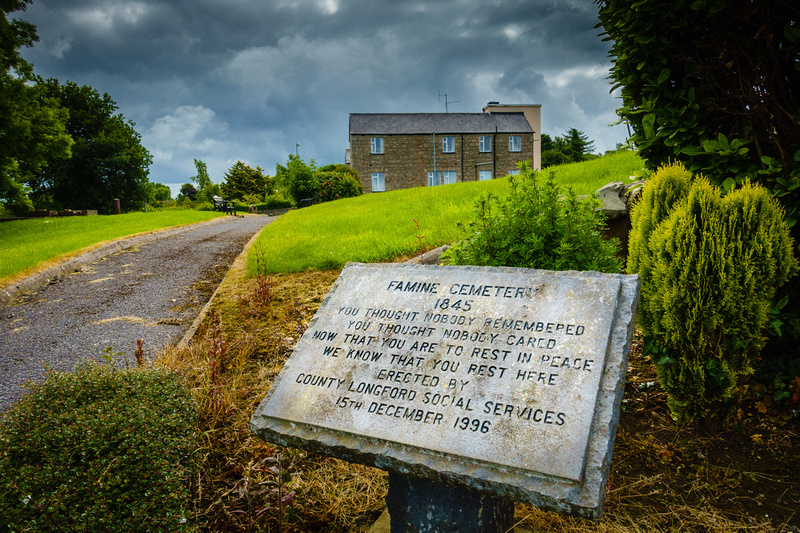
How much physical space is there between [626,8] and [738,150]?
1623 mm

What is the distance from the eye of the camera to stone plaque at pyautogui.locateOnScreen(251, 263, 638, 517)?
1.88m

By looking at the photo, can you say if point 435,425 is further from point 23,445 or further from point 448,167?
point 448,167

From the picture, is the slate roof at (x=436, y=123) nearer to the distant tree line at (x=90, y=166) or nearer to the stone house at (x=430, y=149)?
the stone house at (x=430, y=149)

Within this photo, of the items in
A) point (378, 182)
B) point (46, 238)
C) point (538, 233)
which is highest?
point (378, 182)

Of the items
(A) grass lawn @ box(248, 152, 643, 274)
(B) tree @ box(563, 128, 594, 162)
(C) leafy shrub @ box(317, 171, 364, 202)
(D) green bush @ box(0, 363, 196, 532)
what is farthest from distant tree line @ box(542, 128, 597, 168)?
(D) green bush @ box(0, 363, 196, 532)

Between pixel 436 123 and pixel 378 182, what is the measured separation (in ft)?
24.0

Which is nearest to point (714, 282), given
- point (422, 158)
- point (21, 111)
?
point (21, 111)

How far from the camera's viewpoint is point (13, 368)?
4.90m

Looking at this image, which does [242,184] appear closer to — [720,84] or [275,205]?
[275,205]

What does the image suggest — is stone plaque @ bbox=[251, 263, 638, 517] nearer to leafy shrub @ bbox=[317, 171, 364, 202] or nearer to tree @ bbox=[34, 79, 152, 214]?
leafy shrub @ bbox=[317, 171, 364, 202]

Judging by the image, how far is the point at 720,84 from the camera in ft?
11.9

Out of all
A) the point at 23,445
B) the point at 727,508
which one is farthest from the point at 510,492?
the point at 23,445

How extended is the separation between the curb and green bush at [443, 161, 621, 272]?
27.0 feet

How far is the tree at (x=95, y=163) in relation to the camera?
3525 cm
